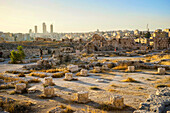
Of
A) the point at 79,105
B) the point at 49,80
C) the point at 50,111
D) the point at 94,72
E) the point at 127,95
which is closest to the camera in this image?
the point at 50,111

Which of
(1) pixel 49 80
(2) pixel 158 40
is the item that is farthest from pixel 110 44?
(1) pixel 49 80

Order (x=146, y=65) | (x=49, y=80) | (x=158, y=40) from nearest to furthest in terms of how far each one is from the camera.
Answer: (x=49, y=80) → (x=146, y=65) → (x=158, y=40)

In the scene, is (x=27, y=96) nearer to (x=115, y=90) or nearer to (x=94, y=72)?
(x=115, y=90)

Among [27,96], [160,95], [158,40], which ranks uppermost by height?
[158,40]

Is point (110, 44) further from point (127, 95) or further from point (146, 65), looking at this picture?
point (127, 95)

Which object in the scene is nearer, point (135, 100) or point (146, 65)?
point (135, 100)

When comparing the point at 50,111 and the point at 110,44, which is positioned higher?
the point at 110,44

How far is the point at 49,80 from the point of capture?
8.68 metres

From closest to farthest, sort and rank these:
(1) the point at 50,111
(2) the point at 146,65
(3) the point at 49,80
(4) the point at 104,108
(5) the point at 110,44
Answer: (1) the point at 50,111
(4) the point at 104,108
(3) the point at 49,80
(2) the point at 146,65
(5) the point at 110,44

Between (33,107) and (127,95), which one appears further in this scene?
A: (127,95)

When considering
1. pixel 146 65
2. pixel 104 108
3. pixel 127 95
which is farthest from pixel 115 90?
pixel 146 65

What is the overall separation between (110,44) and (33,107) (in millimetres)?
36269

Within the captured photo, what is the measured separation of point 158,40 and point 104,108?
36492 millimetres

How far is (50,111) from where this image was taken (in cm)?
500
